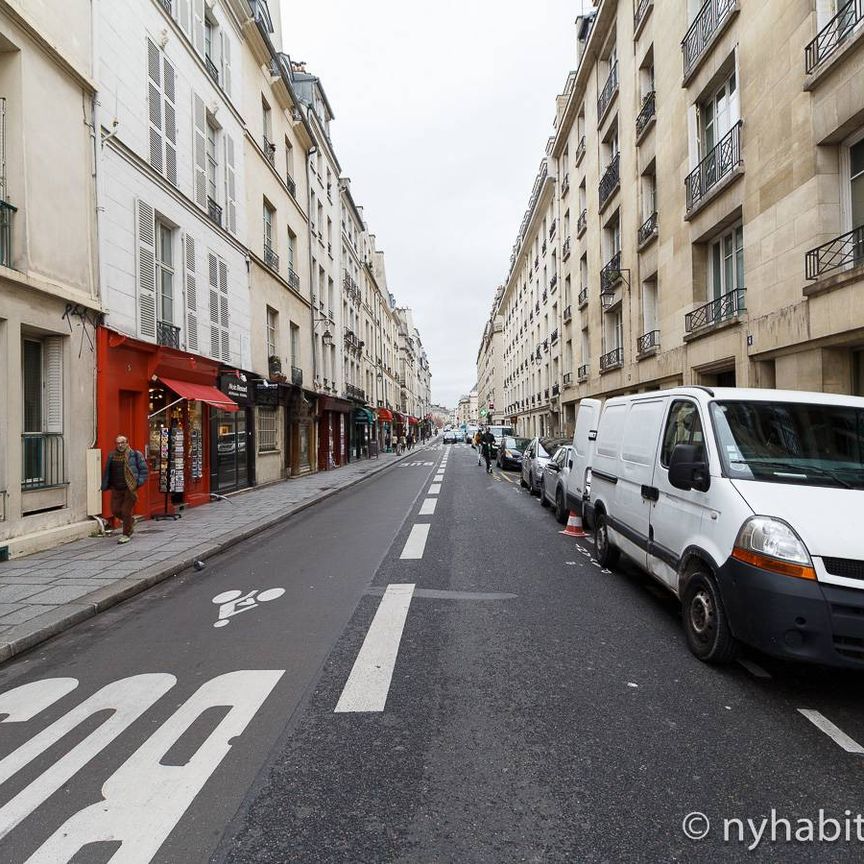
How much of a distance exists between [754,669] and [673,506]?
1250mm

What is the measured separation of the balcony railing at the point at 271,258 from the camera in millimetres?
17547

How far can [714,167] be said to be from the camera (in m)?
12.0

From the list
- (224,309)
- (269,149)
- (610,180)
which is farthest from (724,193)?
(269,149)

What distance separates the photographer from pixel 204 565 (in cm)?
709

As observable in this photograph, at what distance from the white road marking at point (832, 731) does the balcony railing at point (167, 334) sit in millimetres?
11382

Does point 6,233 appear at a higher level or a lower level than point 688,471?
higher

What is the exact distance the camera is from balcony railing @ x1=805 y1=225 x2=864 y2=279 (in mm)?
8086

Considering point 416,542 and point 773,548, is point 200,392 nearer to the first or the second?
point 416,542

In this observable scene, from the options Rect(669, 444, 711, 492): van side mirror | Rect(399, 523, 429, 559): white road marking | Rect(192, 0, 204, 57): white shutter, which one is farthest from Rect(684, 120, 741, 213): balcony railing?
Rect(192, 0, 204, 57): white shutter

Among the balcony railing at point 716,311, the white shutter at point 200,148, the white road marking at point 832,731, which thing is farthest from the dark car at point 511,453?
the white road marking at point 832,731

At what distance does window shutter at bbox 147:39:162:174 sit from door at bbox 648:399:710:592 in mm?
11287

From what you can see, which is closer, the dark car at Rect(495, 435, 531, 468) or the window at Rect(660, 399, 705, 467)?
the window at Rect(660, 399, 705, 467)

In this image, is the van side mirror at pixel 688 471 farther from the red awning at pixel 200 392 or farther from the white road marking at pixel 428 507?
the red awning at pixel 200 392

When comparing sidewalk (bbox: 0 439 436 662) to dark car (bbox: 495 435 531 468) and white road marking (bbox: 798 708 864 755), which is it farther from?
dark car (bbox: 495 435 531 468)
